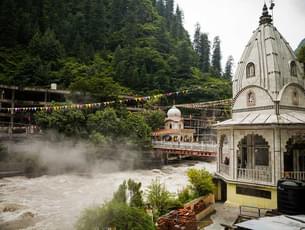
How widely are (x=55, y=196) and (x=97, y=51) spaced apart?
2507 inches

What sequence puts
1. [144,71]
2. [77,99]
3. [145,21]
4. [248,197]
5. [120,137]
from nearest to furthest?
[248,197]
[120,137]
[77,99]
[144,71]
[145,21]

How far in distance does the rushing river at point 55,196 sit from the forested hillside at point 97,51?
1739 centimetres

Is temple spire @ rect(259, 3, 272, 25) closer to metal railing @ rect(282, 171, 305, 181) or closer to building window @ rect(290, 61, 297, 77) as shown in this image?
building window @ rect(290, 61, 297, 77)

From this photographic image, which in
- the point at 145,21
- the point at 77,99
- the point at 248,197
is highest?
the point at 145,21

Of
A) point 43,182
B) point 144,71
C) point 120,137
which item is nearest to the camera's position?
point 43,182

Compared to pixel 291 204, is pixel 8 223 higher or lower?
lower

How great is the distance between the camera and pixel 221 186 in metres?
17.9

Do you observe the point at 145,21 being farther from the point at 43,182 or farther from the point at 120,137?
the point at 43,182

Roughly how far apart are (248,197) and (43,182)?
20.5m

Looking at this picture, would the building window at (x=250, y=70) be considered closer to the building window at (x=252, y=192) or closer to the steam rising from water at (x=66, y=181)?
the building window at (x=252, y=192)

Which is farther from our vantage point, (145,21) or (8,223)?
(145,21)

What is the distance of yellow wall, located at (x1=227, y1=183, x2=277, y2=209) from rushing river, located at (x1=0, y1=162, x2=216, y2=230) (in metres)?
8.08

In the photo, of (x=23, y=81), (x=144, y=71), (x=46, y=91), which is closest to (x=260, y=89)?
(x=46, y=91)

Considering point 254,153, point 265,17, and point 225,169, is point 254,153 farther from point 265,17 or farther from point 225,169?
point 265,17
